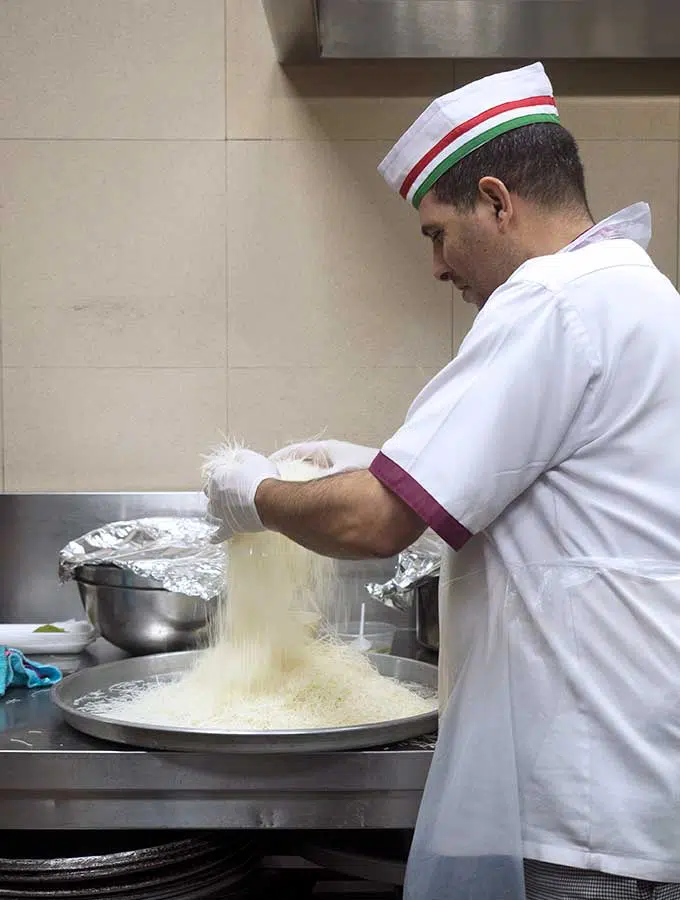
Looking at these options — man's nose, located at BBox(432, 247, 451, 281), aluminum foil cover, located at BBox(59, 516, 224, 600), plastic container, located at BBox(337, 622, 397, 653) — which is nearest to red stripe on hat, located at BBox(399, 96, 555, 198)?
man's nose, located at BBox(432, 247, 451, 281)

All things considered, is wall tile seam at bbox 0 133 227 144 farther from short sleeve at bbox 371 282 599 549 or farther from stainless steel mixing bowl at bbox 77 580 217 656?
short sleeve at bbox 371 282 599 549

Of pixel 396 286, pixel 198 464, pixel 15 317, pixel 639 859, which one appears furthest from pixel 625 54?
pixel 639 859

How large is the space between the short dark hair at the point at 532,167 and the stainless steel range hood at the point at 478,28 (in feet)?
2.31

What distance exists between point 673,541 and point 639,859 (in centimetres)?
34

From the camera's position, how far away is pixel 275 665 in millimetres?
1651

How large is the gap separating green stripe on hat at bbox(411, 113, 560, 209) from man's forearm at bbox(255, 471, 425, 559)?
1.35 ft

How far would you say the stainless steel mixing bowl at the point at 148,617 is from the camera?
5.99 ft

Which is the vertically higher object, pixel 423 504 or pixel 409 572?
pixel 423 504

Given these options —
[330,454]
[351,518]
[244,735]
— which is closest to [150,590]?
[330,454]

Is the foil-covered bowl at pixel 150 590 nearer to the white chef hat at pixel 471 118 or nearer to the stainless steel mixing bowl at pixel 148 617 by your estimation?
the stainless steel mixing bowl at pixel 148 617

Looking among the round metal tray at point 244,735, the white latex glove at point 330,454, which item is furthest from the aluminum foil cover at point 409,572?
the round metal tray at point 244,735

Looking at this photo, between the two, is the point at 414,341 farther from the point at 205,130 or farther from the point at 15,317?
the point at 15,317

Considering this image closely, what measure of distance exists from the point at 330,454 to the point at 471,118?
0.61m

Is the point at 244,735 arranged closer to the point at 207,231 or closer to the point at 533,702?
the point at 533,702
